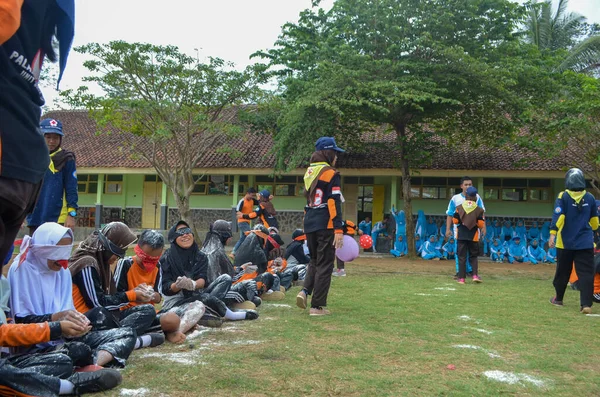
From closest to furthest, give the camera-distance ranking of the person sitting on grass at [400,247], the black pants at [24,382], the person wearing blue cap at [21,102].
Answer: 1. the person wearing blue cap at [21,102]
2. the black pants at [24,382]
3. the person sitting on grass at [400,247]

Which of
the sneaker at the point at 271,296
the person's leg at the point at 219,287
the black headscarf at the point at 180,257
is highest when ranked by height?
the black headscarf at the point at 180,257

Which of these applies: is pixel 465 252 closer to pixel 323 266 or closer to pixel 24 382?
pixel 323 266

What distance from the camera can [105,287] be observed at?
427 centimetres

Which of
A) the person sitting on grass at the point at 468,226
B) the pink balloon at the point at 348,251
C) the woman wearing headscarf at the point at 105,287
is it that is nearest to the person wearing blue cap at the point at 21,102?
the woman wearing headscarf at the point at 105,287

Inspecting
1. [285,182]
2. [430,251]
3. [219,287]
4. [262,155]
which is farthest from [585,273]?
[285,182]

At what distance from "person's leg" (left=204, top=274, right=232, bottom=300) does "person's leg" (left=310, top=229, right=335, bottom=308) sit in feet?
3.18

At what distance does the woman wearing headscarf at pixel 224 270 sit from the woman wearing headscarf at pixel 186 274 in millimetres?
481

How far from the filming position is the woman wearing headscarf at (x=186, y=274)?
5344 mm

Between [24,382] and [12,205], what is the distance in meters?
1.55

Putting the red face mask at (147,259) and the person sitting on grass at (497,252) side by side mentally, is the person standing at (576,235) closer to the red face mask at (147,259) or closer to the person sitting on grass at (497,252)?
the red face mask at (147,259)

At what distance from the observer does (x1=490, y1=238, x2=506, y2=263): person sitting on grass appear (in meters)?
16.7

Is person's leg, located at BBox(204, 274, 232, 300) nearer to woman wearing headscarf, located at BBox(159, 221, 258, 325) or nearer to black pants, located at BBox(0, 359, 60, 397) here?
woman wearing headscarf, located at BBox(159, 221, 258, 325)

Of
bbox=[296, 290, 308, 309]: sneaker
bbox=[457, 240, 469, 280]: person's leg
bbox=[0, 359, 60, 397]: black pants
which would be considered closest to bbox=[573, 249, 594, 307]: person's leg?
bbox=[457, 240, 469, 280]: person's leg

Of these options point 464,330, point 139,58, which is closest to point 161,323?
point 464,330
